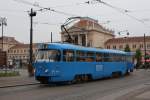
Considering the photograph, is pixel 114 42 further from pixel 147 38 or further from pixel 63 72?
pixel 63 72

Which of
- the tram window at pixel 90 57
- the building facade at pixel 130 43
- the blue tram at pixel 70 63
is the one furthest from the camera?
the building facade at pixel 130 43

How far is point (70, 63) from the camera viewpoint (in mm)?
26516

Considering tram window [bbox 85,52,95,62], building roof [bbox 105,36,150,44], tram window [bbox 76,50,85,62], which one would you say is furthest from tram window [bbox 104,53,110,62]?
building roof [bbox 105,36,150,44]

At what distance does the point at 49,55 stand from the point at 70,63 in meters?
1.94

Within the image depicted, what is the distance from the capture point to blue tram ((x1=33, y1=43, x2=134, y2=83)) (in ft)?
81.9

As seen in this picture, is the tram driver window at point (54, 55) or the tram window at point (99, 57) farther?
the tram window at point (99, 57)

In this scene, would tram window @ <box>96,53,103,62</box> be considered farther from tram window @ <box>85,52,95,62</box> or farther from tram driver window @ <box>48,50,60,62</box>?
tram driver window @ <box>48,50,60,62</box>

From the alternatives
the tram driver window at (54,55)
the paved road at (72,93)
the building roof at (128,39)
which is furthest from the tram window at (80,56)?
the building roof at (128,39)

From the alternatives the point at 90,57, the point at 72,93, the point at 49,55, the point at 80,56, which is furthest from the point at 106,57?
the point at 72,93

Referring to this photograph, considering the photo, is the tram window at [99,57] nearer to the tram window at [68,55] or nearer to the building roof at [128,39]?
the tram window at [68,55]

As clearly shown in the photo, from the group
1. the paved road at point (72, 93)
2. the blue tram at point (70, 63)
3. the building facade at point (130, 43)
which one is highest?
the building facade at point (130, 43)

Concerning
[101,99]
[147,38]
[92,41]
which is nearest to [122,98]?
[101,99]

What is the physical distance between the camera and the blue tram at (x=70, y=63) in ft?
81.9

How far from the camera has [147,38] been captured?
135 meters
